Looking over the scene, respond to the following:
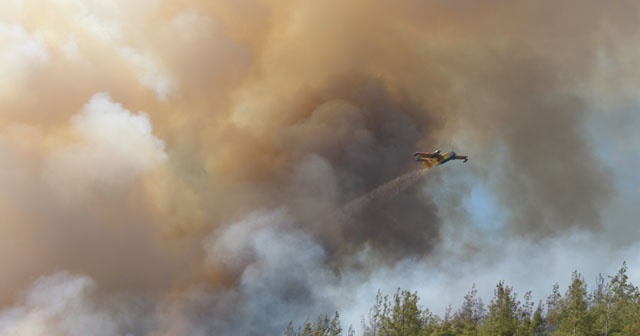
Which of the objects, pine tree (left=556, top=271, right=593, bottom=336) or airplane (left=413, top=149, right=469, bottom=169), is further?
airplane (left=413, top=149, right=469, bottom=169)

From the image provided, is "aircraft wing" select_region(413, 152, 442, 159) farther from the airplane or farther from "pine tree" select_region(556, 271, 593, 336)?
"pine tree" select_region(556, 271, 593, 336)

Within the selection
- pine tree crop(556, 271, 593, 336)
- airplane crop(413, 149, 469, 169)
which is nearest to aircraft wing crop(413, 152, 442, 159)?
airplane crop(413, 149, 469, 169)

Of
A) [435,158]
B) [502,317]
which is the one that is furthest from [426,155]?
[502,317]

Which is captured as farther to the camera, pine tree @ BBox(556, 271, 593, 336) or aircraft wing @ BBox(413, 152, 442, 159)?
aircraft wing @ BBox(413, 152, 442, 159)

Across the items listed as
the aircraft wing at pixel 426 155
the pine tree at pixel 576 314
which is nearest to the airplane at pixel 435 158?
the aircraft wing at pixel 426 155

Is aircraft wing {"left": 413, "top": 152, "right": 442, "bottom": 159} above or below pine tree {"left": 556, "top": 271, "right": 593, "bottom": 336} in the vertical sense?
above

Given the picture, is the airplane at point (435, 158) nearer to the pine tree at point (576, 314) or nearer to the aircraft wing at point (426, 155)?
the aircraft wing at point (426, 155)

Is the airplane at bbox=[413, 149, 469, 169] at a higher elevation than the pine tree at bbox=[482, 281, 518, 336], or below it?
higher

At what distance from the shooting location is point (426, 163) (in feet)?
297

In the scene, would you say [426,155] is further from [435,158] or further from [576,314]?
[576,314]

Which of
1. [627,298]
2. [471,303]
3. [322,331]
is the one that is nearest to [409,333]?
[322,331]

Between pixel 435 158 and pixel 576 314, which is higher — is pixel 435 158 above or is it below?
above

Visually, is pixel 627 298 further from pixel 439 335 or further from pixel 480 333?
pixel 439 335

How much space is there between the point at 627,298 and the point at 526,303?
14355 mm
